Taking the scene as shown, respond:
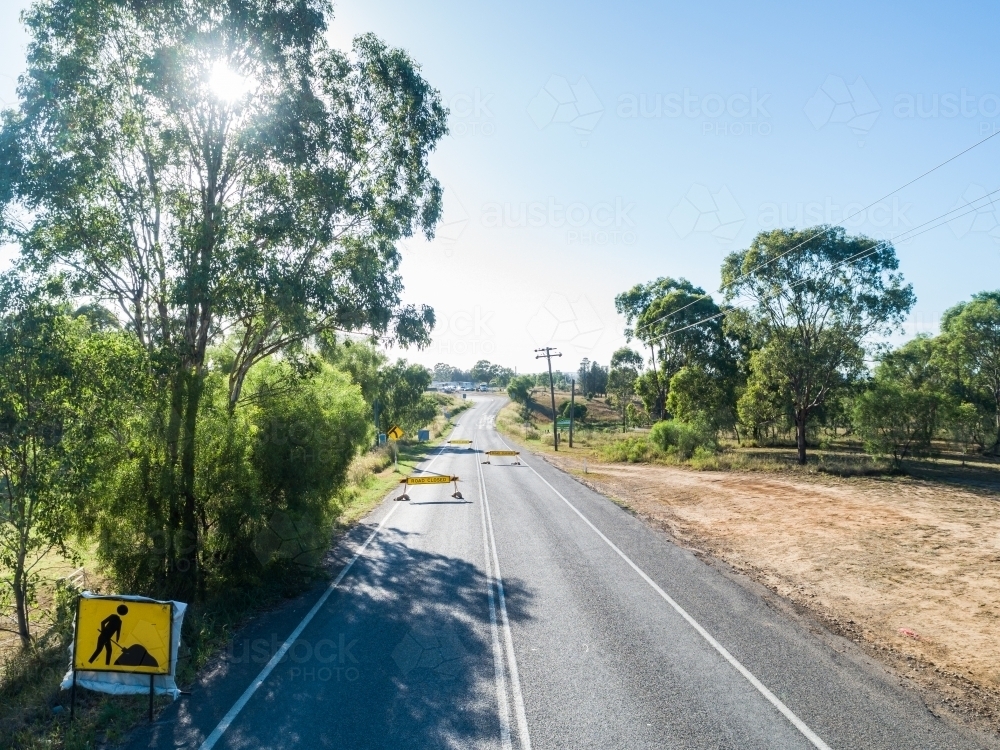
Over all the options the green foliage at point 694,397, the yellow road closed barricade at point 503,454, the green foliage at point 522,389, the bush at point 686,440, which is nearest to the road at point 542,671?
the yellow road closed barricade at point 503,454

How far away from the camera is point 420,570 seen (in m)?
15.0

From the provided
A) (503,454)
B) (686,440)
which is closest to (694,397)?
(686,440)

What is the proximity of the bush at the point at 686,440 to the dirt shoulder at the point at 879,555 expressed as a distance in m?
8.58

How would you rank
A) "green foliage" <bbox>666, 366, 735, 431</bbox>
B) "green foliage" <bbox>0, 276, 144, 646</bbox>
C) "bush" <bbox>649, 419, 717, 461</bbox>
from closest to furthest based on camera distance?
"green foliage" <bbox>0, 276, 144, 646</bbox>, "bush" <bbox>649, 419, 717, 461</bbox>, "green foliage" <bbox>666, 366, 735, 431</bbox>

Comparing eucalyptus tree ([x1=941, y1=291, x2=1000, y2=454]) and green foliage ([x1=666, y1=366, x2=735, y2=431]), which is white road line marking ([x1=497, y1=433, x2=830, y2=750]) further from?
eucalyptus tree ([x1=941, y1=291, x2=1000, y2=454])

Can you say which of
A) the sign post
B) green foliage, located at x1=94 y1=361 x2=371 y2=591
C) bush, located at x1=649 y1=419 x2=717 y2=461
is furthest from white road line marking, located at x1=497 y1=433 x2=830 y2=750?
bush, located at x1=649 y1=419 x2=717 y2=461

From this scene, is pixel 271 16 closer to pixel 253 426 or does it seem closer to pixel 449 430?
pixel 253 426

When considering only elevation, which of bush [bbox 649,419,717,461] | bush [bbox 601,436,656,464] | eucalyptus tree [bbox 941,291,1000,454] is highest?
eucalyptus tree [bbox 941,291,1000,454]

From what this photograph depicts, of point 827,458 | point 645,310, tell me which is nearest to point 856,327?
point 827,458

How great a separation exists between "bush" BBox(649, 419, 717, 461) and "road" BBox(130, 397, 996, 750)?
25534 millimetres

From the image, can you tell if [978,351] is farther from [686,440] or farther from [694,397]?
[686,440]

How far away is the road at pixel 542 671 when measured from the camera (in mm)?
7430

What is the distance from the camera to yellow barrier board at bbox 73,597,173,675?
771cm

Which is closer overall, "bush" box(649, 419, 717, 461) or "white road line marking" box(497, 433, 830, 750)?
"white road line marking" box(497, 433, 830, 750)
